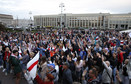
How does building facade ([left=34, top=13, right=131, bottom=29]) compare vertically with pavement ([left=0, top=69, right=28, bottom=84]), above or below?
above

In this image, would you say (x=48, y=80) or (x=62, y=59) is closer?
(x=48, y=80)

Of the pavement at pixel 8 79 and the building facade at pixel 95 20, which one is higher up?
the building facade at pixel 95 20

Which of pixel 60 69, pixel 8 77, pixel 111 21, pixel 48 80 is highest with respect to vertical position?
pixel 111 21

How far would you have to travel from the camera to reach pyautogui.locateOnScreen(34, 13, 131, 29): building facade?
93.7 meters

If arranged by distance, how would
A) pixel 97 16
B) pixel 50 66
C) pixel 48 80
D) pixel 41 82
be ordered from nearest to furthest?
pixel 48 80, pixel 41 82, pixel 50 66, pixel 97 16

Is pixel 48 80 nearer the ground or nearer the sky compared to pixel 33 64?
nearer the ground

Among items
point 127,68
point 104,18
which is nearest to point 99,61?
point 127,68

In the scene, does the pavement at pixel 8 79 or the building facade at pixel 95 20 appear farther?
the building facade at pixel 95 20

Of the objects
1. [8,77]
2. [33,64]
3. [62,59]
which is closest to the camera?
[33,64]

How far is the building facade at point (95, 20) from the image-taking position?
93688mm

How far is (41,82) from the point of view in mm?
3371

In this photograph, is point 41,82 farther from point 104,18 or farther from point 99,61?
point 104,18

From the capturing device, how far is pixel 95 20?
105312 mm

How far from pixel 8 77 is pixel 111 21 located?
103 m
